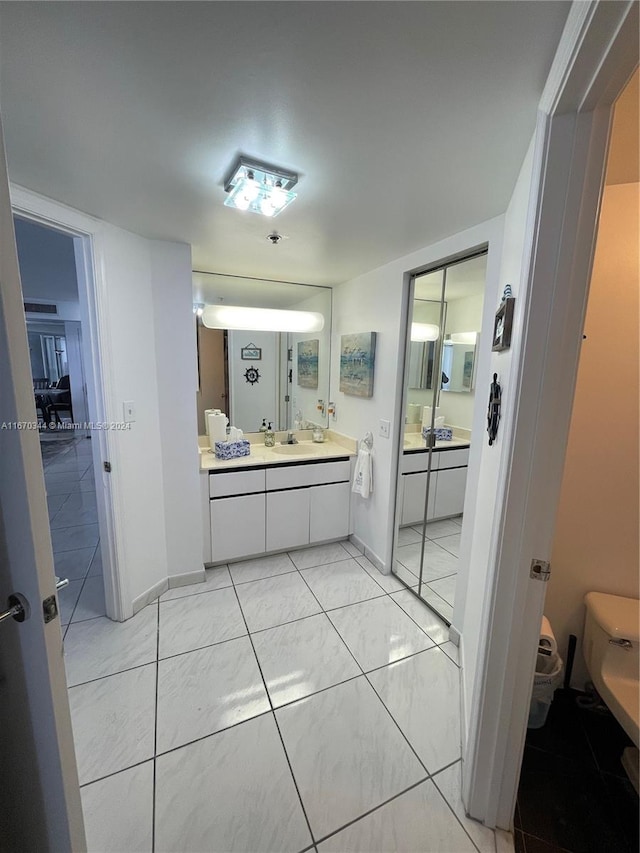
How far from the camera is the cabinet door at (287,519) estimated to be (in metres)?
2.67

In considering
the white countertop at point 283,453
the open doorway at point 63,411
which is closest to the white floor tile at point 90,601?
the open doorway at point 63,411

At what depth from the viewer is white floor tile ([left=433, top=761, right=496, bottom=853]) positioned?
43.9 inches

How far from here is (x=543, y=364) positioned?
921mm

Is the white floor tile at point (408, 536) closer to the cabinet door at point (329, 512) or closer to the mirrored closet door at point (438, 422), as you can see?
the mirrored closet door at point (438, 422)

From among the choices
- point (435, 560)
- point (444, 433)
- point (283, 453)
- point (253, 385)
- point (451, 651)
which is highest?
point (253, 385)

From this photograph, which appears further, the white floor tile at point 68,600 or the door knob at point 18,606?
the white floor tile at point 68,600

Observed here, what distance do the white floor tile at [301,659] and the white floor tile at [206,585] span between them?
0.58 meters

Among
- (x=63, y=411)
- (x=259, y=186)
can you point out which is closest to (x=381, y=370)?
(x=259, y=186)

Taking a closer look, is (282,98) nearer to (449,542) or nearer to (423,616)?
(423,616)

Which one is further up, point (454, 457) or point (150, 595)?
point (454, 457)

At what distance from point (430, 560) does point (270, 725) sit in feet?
5.23

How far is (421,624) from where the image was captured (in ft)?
6.83

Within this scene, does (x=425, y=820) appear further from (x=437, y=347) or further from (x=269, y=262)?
(x=269, y=262)

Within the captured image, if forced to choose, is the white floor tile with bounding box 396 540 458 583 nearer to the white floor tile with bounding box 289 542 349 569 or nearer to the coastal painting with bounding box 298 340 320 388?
the white floor tile with bounding box 289 542 349 569
